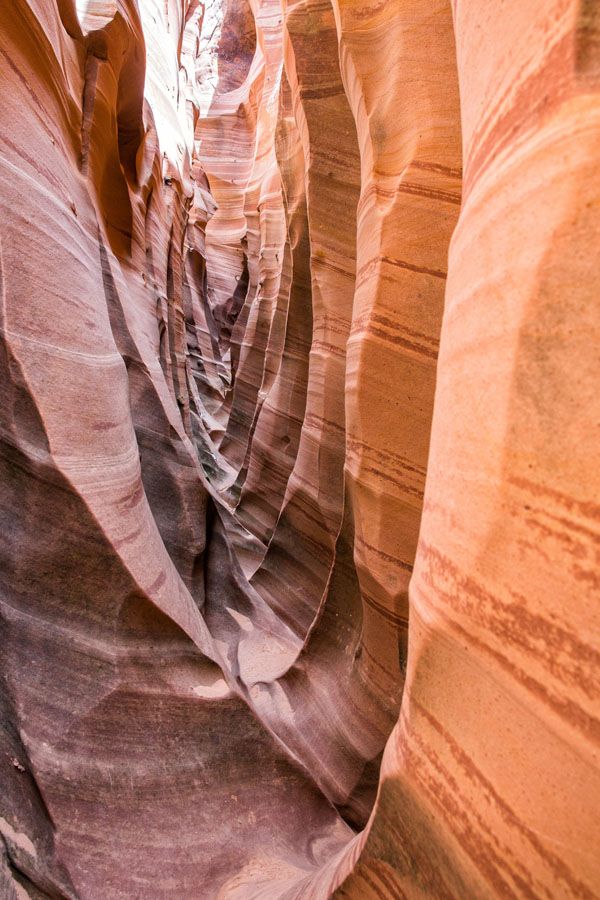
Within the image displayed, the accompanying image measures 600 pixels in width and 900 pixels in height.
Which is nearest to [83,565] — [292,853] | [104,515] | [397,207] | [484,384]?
[104,515]

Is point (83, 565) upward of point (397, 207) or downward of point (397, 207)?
downward

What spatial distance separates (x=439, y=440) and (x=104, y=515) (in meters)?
1.70

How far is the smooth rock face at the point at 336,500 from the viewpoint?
941 millimetres

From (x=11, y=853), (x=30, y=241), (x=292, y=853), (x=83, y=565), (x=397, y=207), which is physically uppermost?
(x=397, y=207)

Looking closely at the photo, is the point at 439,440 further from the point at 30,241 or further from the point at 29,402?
the point at 30,241

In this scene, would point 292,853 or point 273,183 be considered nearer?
point 292,853

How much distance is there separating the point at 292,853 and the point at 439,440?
7.34ft

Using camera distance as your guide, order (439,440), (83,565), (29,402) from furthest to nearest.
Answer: (83,565) < (29,402) < (439,440)

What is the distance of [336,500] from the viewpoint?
4105mm

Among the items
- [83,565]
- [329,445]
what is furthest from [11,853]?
[329,445]

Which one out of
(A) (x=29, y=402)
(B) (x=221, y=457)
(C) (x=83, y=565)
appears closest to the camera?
(A) (x=29, y=402)

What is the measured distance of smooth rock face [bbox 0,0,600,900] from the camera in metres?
0.94

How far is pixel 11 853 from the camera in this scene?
197 cm

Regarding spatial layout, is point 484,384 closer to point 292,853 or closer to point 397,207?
point 397,207
